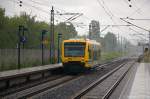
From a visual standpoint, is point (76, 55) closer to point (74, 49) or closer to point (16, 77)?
point (74, 49)

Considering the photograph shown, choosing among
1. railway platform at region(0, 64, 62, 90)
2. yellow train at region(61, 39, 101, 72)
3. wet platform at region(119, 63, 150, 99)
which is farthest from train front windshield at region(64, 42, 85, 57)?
wet platform at region(119, 63, 150, 99)

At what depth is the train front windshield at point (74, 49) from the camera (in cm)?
3319

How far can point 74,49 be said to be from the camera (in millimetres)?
33438

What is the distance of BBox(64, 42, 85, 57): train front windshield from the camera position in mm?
33188

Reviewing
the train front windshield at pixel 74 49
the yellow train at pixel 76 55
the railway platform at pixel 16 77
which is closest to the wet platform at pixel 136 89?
→ the yellow train at pixel 76 55

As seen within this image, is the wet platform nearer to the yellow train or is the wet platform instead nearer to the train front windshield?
the yellow train

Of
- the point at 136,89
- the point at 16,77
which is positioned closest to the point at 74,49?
the point at 16,77

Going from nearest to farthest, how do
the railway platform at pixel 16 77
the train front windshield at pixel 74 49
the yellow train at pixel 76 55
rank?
the railway platform at pixel 16 77, the yellow train at pixel 76 55, the train front windshield at pixel 74 49

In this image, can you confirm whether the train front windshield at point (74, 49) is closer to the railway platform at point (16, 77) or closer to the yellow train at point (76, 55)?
the yellow train at point (76, 55)

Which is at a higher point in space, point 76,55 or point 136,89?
point 76,55

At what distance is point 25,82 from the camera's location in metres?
25.4

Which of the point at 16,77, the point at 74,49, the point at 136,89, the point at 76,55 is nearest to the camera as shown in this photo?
the point at 136,89

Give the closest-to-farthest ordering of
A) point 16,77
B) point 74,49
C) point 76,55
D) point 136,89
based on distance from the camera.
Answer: point 136,89, point 16,77, point 76,55, point 74,49

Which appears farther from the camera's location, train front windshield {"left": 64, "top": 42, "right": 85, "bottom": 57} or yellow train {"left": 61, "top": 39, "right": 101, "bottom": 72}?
train front windshield {"left": 64, "top": 42, "right": 85, "bottom": 57}
